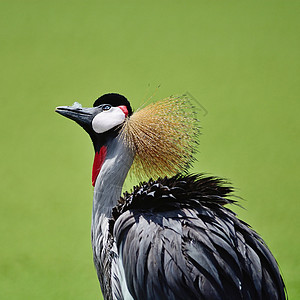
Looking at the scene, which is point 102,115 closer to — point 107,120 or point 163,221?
point 107,120

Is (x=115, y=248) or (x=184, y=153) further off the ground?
(x=184, y=153)

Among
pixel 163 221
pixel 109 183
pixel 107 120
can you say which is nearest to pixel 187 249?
pixel 163 221

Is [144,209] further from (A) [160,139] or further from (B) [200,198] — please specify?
(A) [160,139]

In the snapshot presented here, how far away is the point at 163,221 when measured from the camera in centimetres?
136

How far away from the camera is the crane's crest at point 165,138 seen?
1.61 metres

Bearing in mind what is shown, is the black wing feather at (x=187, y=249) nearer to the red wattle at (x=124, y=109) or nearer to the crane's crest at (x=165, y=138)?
the crane's crest at (x=165, y=138)

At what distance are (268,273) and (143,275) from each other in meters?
0.32

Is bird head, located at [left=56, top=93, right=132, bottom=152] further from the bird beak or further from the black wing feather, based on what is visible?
the black wing feather

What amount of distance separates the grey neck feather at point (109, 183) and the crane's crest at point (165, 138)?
4 centimetres

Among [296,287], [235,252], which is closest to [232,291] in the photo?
[235,252]

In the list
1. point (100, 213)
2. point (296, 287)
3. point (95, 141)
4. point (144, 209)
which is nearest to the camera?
point (144, 209)

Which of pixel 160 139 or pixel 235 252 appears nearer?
pixel 235 252

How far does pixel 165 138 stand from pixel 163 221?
332mm

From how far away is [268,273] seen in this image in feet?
4.46
